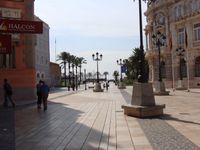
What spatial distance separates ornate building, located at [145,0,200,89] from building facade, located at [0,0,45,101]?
26.5m

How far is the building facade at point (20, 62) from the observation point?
32.7 m

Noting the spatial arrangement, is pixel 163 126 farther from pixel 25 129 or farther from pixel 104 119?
pixel 25 129

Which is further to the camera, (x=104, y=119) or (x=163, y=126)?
(x=104, y=119)

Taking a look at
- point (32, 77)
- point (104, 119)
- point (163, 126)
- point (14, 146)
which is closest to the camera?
point (14, 146)

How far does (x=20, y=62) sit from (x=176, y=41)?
37444 mm

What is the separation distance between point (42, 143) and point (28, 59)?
23.4 meters

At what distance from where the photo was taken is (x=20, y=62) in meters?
33.3

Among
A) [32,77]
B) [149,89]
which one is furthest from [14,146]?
[32,77]

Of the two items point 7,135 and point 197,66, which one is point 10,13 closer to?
point 7,135

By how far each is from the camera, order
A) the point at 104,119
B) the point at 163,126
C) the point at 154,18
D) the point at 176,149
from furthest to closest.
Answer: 1. the point at 154,18
2. the point at 104,119
3. the point at 163,126
4. the point at 176,149

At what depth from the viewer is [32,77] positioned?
33594 mm

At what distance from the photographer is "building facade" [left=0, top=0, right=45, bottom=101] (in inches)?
1286

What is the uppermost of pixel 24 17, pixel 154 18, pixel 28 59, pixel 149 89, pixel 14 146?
pixel 154 18

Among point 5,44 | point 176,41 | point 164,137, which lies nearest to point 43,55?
point 176,41
